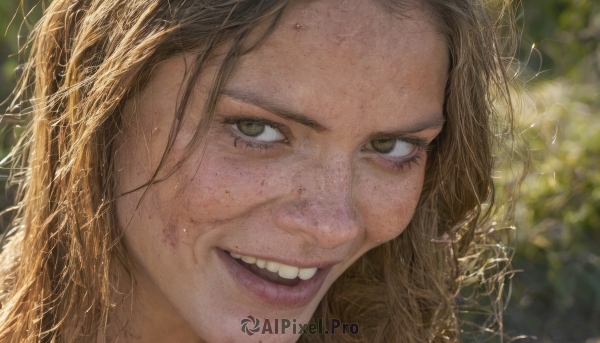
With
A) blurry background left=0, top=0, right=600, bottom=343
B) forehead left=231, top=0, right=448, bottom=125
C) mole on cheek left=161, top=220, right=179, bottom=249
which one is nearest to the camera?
forehead left=231, top=0, right=448, bottom=125

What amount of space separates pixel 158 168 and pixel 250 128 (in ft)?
0.72

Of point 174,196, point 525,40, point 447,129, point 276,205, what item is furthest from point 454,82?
point 525,40

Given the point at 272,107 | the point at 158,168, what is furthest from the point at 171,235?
the point at 272,107

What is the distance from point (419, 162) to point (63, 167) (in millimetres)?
878

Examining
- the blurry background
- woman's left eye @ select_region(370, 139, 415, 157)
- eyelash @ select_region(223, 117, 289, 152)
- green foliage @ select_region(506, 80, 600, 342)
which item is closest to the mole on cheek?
eyelash @ select_region(223, 117, 289, 152)

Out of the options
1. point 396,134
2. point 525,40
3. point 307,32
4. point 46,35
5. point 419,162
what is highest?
point 307,32

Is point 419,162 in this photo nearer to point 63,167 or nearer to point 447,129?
point 447,129

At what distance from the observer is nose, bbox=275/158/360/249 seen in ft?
5.44

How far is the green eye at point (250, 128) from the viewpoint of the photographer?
167 centimetres

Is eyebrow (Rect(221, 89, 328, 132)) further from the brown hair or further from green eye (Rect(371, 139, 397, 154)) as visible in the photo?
green eye (Rect(371, 139, 397, 154))

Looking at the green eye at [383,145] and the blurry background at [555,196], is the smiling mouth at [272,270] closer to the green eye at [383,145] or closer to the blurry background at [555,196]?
the green eye at [383,145]

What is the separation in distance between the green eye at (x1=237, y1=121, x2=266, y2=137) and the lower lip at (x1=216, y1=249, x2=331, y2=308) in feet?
0.94

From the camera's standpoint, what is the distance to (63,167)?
1.80m

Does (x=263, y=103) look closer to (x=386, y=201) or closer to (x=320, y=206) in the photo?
(x=320, y=206)
